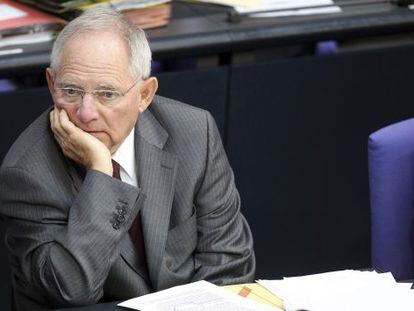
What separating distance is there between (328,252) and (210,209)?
4.64ft

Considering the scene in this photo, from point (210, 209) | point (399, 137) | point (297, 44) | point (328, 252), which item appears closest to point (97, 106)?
point (210, 209)

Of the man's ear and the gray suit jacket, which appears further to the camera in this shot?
the man's ear

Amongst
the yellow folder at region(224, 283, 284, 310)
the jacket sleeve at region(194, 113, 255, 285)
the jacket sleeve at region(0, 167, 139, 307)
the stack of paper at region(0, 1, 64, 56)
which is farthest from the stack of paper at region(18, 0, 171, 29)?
the yellow folder at region(224, 283, 284, 310)

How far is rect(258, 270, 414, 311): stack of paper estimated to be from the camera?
251 centimetres

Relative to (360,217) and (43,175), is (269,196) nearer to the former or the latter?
(360,217)

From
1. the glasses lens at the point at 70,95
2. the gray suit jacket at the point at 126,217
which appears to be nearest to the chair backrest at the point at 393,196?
the gray suit jacket at the point at 126,217

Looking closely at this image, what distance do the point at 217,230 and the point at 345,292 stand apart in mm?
449

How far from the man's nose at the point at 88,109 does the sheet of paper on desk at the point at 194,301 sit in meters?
0.45

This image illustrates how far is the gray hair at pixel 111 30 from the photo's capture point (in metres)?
2.71

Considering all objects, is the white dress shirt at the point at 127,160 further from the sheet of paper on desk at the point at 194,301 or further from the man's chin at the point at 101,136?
the sheet of paper on desk at the point at 194,301

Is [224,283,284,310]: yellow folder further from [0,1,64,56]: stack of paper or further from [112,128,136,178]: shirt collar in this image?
[0,1,64,56]: stack of paper

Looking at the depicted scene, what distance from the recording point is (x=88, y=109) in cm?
269

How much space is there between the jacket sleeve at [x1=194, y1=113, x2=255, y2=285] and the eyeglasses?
0.31 m

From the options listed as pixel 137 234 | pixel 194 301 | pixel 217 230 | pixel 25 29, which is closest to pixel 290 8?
pixel 25 29
